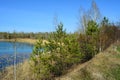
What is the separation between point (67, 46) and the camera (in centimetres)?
2109

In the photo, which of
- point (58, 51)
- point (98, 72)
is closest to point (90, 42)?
point (58, 51)

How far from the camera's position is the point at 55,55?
65.8 ft

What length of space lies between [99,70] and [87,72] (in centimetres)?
99

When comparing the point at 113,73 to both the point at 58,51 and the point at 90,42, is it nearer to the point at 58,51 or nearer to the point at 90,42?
the point at 58,51

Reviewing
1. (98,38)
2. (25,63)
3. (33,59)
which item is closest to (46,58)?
(33,59)

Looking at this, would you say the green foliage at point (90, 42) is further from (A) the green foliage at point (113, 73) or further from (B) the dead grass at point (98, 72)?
(A) the green foliage at point (113, 73)

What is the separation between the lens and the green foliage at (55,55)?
731 inches

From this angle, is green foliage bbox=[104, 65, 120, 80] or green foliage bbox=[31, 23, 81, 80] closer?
green foliage bbox=[104, 65, 120, 80]

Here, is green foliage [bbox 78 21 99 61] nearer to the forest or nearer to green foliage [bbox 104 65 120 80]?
the forest

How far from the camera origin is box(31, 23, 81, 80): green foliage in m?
18.6

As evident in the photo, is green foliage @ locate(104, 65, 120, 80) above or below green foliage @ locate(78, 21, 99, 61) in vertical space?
below

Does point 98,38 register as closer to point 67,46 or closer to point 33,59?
point 67,46

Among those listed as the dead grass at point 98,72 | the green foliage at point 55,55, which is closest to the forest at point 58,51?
the green foliage at point 55,55

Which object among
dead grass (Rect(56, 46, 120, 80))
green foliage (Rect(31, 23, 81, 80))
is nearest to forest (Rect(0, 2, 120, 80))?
green foliage (Rect(31, 23, 81, 80))
